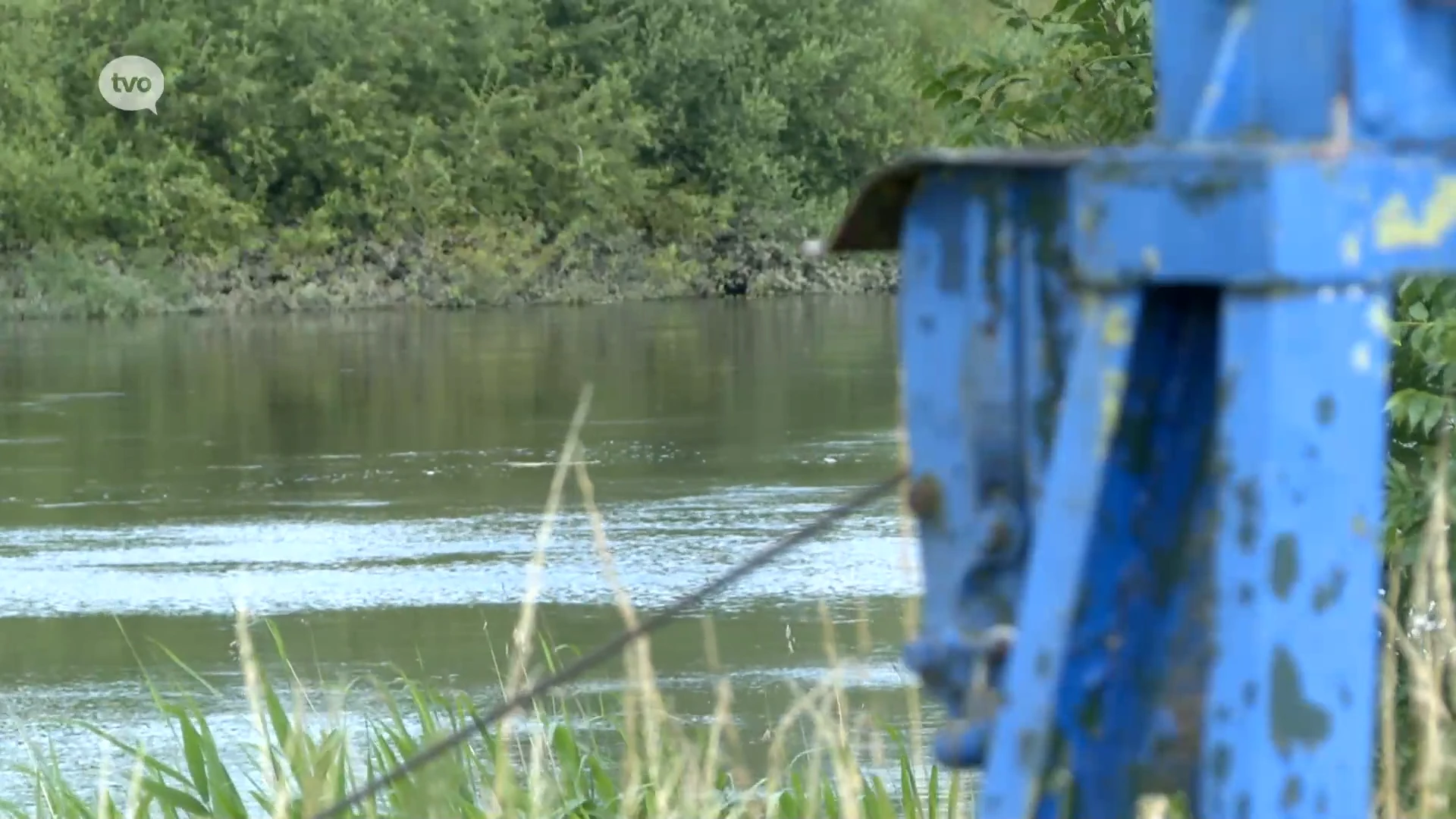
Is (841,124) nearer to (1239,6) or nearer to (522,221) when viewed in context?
(522,221)

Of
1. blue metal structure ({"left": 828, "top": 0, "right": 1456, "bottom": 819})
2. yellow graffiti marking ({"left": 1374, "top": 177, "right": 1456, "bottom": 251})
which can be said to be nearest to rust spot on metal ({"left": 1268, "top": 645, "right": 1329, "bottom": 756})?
blue metal structure ({"left": 828, "top": 0, "right": 1456, "bottom": 819})

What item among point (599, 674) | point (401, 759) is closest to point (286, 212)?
point (599, 674)

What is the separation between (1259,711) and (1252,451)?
0.65 ft

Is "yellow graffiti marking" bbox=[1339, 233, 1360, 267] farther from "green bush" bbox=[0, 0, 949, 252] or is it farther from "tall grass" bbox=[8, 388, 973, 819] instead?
"green bush" bbox=[0, 0, 949, 252]

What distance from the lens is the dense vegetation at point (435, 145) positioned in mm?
32250

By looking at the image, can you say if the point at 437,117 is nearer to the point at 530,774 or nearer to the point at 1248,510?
the point at 530,774

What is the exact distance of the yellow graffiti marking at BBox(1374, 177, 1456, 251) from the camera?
1587 millimetres

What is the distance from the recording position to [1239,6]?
1663mm

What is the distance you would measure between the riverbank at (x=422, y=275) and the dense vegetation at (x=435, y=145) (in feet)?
0.17

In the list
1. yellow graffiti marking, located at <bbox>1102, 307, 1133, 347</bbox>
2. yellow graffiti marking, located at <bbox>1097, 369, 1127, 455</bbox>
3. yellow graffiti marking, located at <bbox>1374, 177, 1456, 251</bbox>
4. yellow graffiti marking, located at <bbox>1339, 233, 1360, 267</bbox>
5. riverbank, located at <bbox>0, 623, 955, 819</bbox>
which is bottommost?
riverbank, located at <bbox>0, 623, 955, 819</bbox>

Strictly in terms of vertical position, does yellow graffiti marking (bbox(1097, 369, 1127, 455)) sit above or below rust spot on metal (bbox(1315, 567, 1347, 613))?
above

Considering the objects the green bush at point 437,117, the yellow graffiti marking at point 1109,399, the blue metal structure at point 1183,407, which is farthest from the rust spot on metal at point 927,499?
the green bush at point 437,117

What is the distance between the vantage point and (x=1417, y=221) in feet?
5.28

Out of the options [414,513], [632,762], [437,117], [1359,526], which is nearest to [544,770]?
[632,762]
